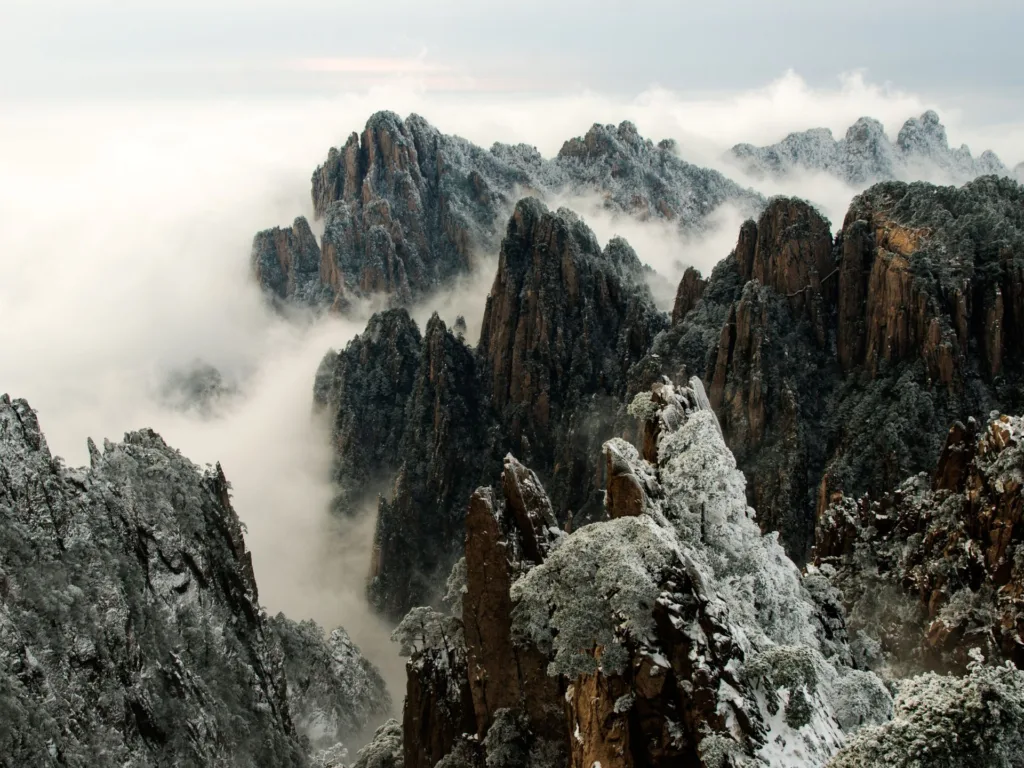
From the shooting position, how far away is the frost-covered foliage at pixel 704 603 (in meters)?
22.0

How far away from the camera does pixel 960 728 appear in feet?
51.8

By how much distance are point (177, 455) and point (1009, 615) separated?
150ft

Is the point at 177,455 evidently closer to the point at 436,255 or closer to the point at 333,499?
the point at 333,499

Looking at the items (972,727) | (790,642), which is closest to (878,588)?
(790,642)

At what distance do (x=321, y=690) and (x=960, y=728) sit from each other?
52.9m

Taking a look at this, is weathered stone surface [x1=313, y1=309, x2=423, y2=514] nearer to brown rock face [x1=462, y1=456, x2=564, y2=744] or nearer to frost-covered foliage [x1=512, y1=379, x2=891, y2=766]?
brown rock face [x1=462, y1=456, x2=564, y2=744]

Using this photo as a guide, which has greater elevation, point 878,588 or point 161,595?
point 161,595

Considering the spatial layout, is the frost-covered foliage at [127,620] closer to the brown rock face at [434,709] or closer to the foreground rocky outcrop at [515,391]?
the brown rock face at [434,709]

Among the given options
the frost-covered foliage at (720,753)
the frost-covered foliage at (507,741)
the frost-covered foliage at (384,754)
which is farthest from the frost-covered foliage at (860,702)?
the frost-covered foliage at (384,754)

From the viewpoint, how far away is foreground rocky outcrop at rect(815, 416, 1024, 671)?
40625 millimetres

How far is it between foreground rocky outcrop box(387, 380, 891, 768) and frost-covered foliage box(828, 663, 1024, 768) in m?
4.48

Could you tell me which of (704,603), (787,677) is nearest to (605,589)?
(704,603)

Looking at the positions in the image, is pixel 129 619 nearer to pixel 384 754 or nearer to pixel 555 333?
pixel 384 754

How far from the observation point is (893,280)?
3469 inches
